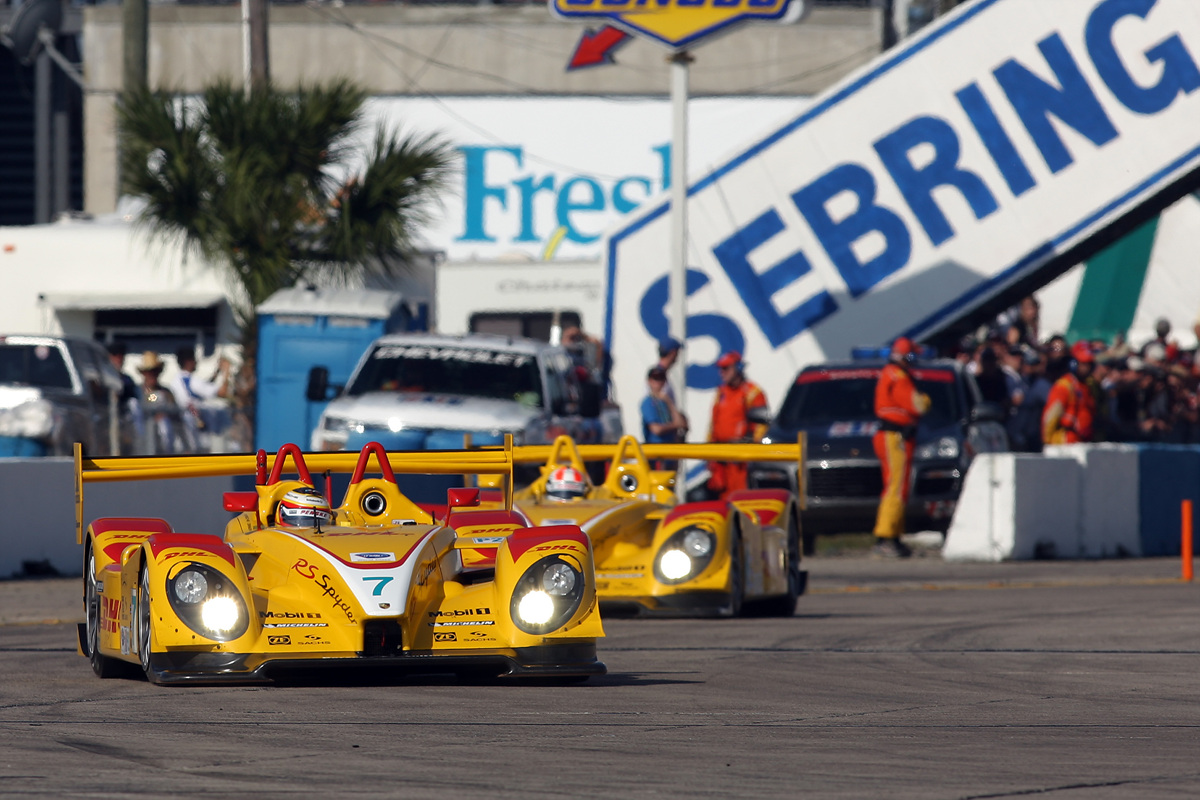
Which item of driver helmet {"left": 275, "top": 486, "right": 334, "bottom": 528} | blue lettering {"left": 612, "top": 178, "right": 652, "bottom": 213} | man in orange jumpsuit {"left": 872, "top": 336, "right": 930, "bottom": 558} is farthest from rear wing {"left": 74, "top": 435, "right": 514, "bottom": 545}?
blue lettering {"left": 612, "top": 178, "right": 652, "bottom": 213}

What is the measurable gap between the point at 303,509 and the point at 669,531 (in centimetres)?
370

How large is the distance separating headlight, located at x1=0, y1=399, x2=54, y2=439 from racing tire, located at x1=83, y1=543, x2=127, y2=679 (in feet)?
31.3

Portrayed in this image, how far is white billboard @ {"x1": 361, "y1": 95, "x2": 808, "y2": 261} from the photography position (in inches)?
1515

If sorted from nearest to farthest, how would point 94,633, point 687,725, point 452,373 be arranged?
point 687,725 → point 94,633 → point 452,373

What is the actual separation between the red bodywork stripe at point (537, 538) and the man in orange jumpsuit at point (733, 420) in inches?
433

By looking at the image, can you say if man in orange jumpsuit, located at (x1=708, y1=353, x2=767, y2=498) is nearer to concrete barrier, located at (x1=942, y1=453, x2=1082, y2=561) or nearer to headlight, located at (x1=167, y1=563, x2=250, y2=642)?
concrete barrier, located at (x1=942, y1=453, x2=1082, y2=561)

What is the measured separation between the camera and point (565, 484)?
12.8 m

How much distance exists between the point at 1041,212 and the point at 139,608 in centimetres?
1825

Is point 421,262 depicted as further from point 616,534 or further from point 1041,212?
point 616,534

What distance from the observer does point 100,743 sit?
6.51 metres

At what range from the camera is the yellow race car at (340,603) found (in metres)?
8.05

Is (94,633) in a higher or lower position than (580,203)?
lower

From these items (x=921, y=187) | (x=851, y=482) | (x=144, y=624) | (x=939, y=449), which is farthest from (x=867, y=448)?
(x=144, y=624)

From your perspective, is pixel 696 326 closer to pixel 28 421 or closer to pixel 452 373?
pixel 452 373
